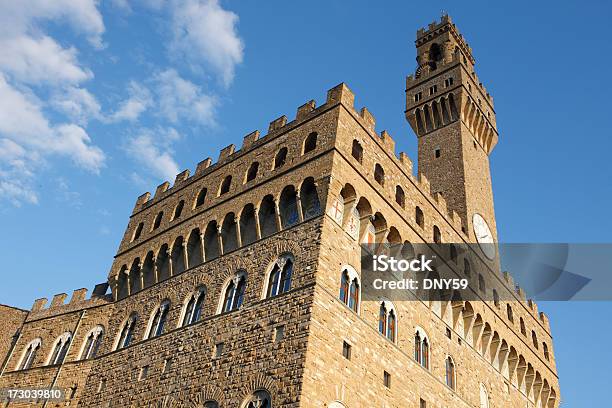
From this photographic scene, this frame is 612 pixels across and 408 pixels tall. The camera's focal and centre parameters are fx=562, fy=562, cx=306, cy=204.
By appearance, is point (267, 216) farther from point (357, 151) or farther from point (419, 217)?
point (419, 217)

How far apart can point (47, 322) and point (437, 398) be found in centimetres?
1815

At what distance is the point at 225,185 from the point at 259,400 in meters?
9.74

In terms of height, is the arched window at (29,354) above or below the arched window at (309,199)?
below

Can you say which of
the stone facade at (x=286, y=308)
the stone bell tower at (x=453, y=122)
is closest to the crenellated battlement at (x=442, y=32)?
the stone bell tower at (x=453, y=122)

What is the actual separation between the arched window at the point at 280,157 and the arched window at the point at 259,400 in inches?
327

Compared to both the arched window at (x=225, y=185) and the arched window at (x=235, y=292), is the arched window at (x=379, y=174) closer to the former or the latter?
the arched window at (x=225, y=185)

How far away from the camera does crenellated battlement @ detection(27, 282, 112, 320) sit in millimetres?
25188

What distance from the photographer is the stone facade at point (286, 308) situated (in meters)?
15.6

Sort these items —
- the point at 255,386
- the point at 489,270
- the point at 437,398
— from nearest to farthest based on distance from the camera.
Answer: the point at 255,386, the point at 437,398, the point at 489,270

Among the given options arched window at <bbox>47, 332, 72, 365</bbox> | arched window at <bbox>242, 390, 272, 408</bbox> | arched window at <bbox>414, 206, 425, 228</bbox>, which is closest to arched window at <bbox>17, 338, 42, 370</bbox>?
arched window at <bbox>47, 332, 72, 365</bbox>

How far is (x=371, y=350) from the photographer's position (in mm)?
16719

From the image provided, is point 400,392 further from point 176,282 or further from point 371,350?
point 176,282

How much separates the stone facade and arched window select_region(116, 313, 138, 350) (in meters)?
0.06

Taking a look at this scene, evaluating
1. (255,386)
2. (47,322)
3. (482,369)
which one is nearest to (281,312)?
(255,386)
